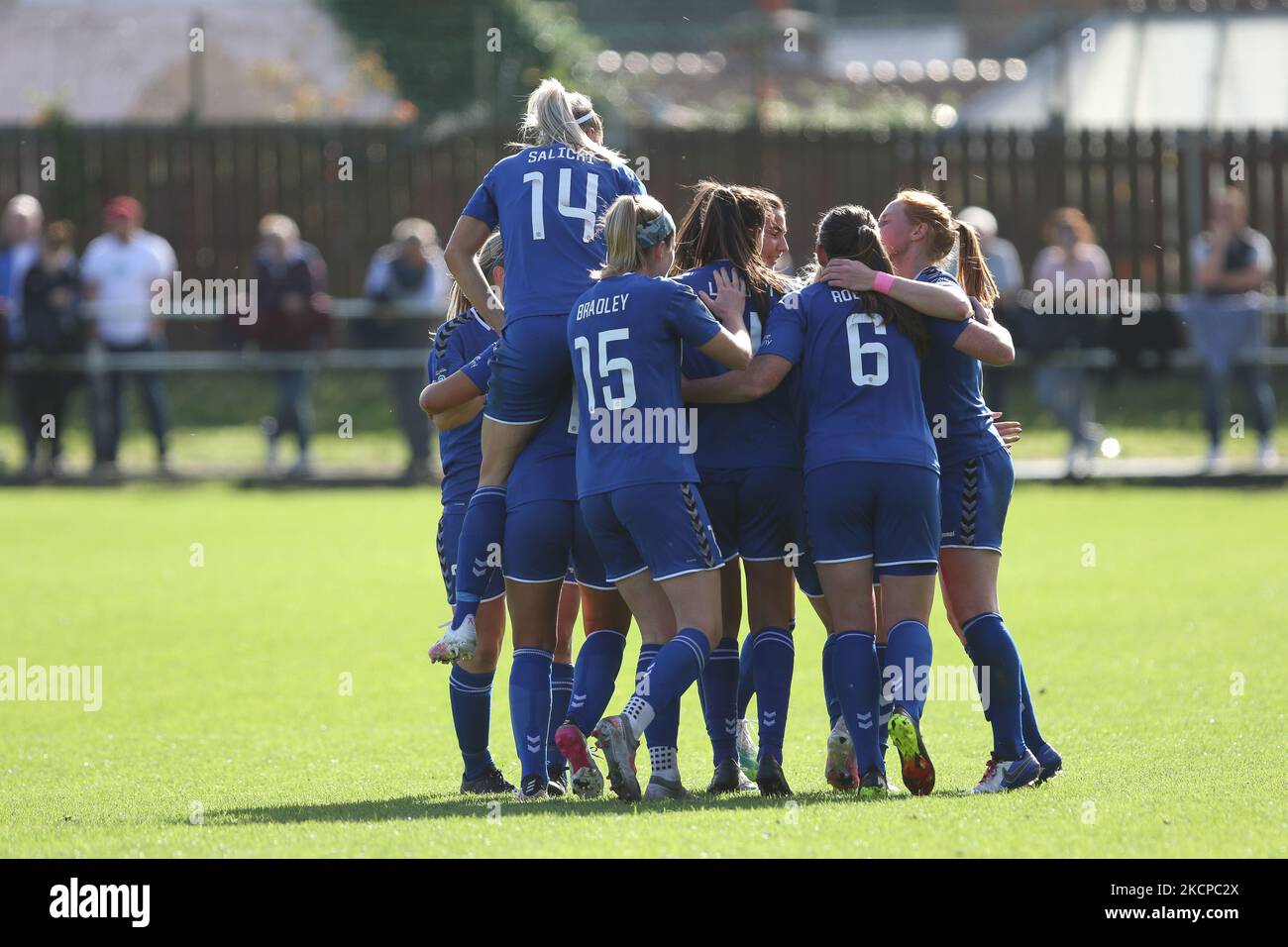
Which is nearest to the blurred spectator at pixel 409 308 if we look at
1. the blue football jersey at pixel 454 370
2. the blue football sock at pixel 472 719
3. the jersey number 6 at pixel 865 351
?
the blue football jersey at pixel 454 370

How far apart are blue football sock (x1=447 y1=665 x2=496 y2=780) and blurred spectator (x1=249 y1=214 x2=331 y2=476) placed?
12.7 m

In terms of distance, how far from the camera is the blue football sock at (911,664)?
6711 mm

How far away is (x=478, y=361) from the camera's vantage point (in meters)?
7.42

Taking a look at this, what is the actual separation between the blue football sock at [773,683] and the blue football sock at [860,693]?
1.02 ft

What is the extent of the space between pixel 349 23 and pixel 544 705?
24021 mm

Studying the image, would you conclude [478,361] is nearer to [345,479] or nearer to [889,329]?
[889,329]

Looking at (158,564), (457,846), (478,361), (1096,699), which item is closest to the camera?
(457,846)

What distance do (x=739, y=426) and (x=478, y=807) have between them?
5.57ft

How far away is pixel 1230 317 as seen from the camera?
19234mm

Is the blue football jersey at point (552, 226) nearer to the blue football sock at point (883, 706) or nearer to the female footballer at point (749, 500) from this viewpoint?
the female footballer at point (749, 500)

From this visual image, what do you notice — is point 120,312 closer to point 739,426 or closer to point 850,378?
point 739,426

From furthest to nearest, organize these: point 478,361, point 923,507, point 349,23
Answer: point 349,23
point 478,361
point 923,507

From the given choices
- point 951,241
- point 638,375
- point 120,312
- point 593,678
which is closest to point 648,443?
point 638,375
